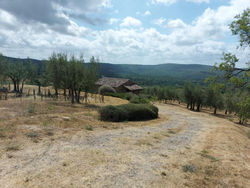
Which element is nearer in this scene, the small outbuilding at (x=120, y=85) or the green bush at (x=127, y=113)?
the green bush at (x=127, y=113)

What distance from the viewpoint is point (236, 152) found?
856cm

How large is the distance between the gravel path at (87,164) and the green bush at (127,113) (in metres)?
6.04

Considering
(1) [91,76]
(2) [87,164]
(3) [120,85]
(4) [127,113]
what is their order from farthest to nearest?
(3) [120,85] → (1) [91,76] → (4) [127,113] → (2) [87,164]

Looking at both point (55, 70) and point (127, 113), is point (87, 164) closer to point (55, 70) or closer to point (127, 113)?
point (127, 113)

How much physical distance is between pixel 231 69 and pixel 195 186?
28.1 ft

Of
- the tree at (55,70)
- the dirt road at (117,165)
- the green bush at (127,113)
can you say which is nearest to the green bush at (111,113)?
the green bush at (127,113)

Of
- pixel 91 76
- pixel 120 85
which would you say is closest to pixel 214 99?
pixel 120 85

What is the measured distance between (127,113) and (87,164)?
1054cm

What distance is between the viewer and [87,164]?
5887 mm

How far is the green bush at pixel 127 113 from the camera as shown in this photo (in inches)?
583

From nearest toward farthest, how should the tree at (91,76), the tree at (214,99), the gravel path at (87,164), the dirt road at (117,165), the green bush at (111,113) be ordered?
the gravel path at (87,164) < the dirt road at (117,165) < the green bush at (111,113) < the tree at (91,76) < the tree at (214,99)

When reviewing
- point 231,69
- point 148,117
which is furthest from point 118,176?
point 148,117

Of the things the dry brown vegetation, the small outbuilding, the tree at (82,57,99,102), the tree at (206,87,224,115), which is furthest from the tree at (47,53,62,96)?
the tree at (206,87,224,115)

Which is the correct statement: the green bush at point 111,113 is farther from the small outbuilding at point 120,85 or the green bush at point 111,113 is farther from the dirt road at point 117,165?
the small outbuilding at point 120,85
